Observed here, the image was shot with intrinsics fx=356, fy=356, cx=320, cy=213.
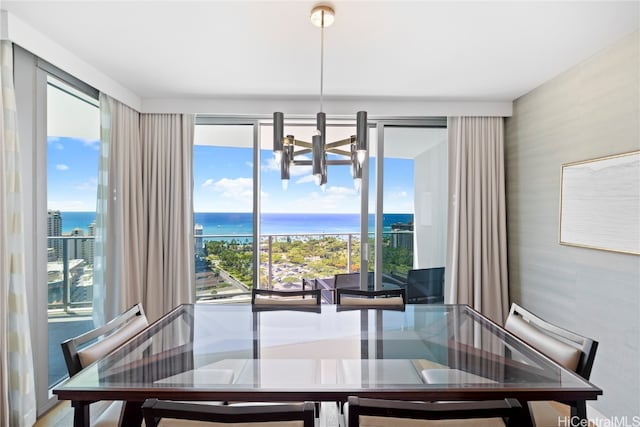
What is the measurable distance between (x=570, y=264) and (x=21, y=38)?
3892mm

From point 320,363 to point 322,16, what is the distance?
68.9 inches

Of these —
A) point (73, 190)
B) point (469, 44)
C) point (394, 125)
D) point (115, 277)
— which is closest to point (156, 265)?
point (115, 277)

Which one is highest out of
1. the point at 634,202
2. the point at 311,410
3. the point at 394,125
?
the point at 394,125

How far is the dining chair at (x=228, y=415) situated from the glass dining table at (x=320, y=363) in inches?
6.5

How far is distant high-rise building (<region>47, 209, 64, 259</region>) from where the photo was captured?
2.47 m

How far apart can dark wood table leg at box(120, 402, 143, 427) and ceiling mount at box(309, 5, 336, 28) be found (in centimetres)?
204

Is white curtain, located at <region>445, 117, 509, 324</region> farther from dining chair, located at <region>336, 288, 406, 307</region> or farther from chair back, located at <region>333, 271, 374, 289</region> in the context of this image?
Answer: dining chair, located at <region>336, 288, 406, 307</region>

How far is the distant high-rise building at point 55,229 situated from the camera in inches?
97.3

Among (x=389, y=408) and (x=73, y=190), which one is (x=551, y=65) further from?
(x=73, y=190)

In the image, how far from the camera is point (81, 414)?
1409 millimetres

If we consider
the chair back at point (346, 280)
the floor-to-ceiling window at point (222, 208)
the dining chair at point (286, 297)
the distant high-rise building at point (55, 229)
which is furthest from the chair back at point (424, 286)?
the distant high-rise building at point (55, 229)

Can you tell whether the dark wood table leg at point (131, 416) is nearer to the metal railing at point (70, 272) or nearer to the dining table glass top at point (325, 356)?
the dining table glass top at point (325, 356)

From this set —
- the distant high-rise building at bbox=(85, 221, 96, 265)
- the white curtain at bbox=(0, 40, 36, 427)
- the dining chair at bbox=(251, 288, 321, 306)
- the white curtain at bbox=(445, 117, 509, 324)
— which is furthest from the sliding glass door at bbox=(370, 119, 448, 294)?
the white curtain at bbox=(0, 40, 36, 427)

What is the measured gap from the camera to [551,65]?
2.62m
